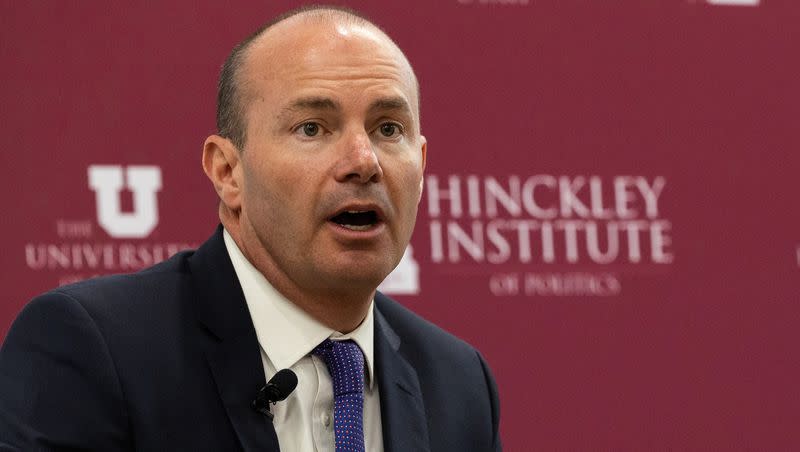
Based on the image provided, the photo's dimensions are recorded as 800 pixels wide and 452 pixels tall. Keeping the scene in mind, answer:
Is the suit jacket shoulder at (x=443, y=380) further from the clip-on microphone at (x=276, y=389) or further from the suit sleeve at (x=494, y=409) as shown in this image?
the clip-on microphone at (x=276, y=389)

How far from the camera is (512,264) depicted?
333 centimetres

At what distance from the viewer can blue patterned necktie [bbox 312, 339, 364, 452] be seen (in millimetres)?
1916

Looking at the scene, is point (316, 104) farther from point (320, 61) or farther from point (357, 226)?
point (357, 226)

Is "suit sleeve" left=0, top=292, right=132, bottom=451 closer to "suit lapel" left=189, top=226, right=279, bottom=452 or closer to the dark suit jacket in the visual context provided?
the dark suit jacket

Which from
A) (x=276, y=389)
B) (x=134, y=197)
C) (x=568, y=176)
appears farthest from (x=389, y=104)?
(x=568, y=176)

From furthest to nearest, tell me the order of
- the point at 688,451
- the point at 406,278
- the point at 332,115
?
1. the point at 688,451
2. the point at 406,278
3. the point at 332,115

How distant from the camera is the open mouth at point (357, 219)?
1.94 meters

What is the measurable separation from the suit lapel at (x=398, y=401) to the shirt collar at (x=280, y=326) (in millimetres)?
32

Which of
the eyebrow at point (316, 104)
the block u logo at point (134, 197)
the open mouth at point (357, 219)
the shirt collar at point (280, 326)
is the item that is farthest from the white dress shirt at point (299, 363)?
the block u logo at point (134, 197)

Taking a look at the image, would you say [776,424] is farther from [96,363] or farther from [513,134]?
[96,363]

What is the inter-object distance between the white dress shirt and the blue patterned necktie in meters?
0.02

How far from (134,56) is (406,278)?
891 millimetres

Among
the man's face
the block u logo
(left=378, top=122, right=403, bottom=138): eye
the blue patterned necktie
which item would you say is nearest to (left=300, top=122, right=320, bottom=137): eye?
the man's face

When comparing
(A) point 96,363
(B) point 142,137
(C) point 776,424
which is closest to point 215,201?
(B) point 142,137
